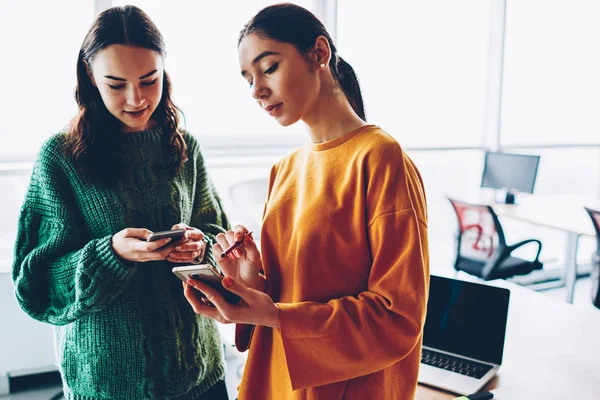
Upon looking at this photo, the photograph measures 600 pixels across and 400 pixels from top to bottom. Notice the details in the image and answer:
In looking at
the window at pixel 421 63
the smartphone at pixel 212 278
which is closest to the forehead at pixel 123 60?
the smartphone at pixel 212 278

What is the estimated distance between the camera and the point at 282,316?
890 mm

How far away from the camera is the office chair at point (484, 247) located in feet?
12.3

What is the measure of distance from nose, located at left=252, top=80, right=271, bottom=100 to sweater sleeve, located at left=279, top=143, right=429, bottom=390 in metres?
0.26

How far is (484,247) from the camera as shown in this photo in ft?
12.8

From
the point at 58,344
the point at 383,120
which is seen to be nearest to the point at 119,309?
the point at 58,344

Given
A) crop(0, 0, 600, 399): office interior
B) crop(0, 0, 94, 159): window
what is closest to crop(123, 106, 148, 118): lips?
crop(0, 0, 600, 399): office interior

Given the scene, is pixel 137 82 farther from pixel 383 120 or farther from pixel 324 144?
pixel 383 120

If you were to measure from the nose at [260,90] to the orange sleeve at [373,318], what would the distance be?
12.5 inches

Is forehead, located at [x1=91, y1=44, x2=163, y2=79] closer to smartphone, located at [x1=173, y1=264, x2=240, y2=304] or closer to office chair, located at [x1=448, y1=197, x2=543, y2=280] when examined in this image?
smartphone, located at [x1=173, y1=264, x2=240, y2=304]

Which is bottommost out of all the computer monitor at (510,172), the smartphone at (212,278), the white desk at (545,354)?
the white desk at (545,354)

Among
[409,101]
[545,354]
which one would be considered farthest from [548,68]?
[545,354]

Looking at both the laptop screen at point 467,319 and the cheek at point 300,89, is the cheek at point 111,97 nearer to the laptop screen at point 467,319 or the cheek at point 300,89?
the cheek at point 300,89

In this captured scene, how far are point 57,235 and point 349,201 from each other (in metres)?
0.73

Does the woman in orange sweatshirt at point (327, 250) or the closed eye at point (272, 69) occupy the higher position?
the closed eye at point (272, 69)
